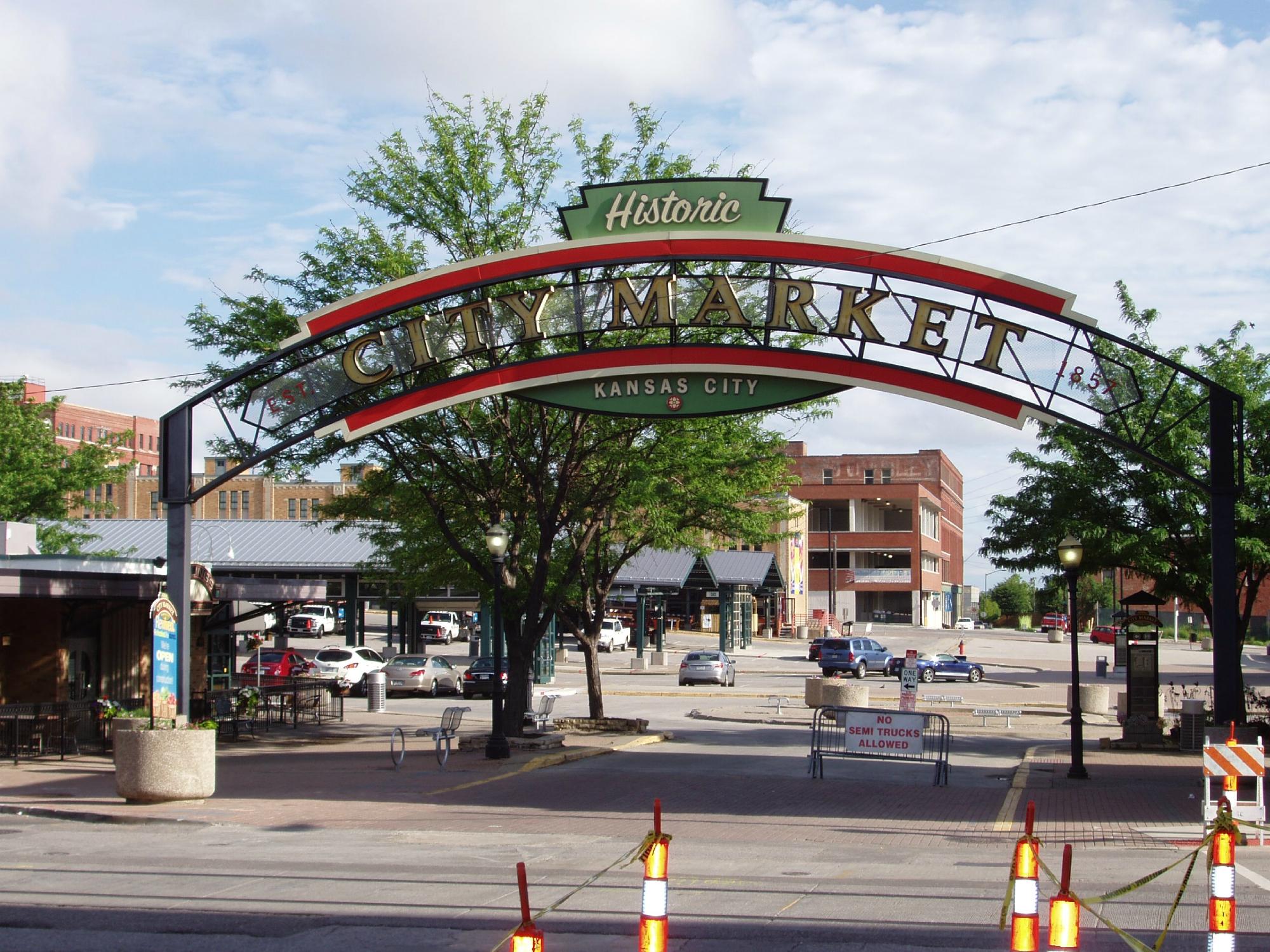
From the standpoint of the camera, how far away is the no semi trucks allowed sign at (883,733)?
20.3 meters

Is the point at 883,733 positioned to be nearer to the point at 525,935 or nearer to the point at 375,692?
the point at 525,935

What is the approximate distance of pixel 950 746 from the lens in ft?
86.8

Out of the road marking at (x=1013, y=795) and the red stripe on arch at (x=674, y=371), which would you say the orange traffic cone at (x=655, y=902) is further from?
the red stripe on arch at (x=674, y=371)

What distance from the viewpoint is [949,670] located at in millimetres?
49969

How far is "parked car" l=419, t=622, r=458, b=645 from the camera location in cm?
6875

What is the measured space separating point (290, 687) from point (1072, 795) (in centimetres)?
1817

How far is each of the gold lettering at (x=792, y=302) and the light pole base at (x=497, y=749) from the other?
9.28 m

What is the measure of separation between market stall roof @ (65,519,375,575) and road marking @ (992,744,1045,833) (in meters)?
32.7

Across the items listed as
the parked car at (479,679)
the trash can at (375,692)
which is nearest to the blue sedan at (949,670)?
the parked car at (479,679)

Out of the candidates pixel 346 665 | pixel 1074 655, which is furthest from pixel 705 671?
pixel 1074 655

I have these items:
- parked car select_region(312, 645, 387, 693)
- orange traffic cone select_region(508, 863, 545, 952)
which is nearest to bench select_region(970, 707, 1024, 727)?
parked car select_region(312, 645, 387, 693)

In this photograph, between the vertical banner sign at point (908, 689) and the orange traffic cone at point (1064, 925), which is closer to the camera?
the orange traffic cone at point (1064, 925)

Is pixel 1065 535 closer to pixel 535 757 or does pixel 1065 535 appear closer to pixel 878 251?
pixel 878 251

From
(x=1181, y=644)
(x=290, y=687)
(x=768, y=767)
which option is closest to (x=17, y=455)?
(x=290, y=687)
